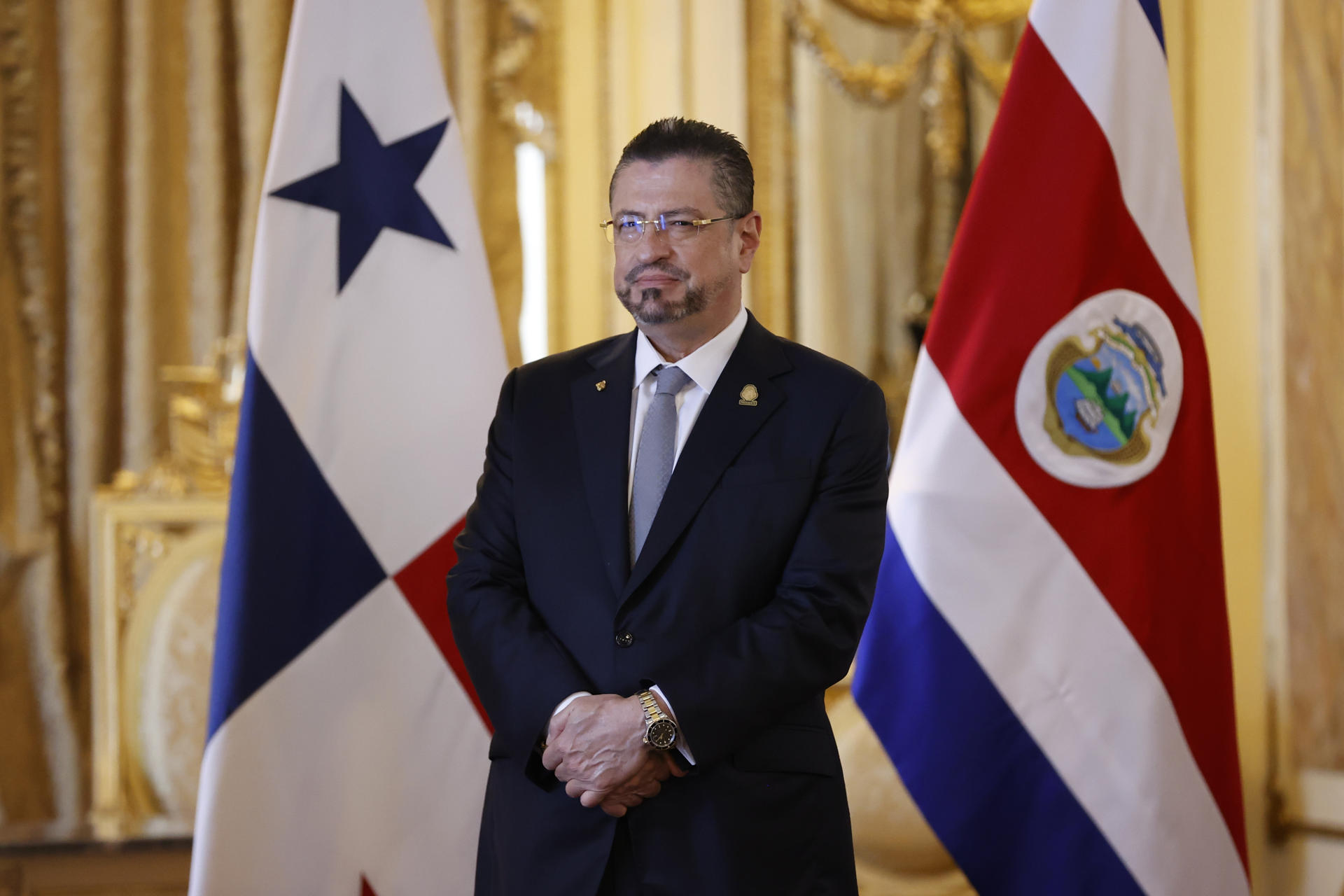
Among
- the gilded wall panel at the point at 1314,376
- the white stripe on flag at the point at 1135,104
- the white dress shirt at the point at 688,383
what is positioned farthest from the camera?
the gilded wall panel at the point at 1314,376

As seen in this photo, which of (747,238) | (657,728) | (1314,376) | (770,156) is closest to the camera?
(657,728)

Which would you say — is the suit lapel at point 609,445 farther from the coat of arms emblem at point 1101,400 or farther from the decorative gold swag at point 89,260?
the decorative gold swag at point 89,260

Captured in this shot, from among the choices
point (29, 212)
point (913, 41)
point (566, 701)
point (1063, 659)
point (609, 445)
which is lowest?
point (1063, 659)

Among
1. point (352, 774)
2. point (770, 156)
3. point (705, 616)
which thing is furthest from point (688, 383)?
point (770, 156)

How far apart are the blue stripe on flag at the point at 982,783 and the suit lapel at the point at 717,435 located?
704 mm

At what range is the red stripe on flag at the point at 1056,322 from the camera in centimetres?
234

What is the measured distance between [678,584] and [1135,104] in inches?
58.4

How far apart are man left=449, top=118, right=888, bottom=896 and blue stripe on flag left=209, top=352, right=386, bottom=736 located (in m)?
0.56

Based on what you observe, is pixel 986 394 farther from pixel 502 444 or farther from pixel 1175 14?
pixel 1175 14

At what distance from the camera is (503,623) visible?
175 cm

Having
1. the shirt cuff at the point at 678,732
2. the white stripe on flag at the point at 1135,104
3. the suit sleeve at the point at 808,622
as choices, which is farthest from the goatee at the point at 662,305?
the white stripe on flag at the point at 1135,104

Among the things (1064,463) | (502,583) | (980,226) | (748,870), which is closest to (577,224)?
(980,226)

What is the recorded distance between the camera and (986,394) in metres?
2.39

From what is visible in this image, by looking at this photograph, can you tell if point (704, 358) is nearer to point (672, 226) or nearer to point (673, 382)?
point (673, 382)
